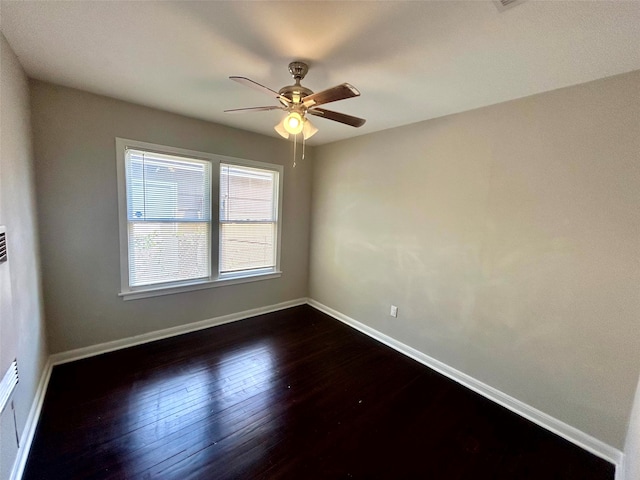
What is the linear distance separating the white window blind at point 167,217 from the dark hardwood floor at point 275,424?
87 centimetres

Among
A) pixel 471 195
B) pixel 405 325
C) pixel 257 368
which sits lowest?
pixel 257 368

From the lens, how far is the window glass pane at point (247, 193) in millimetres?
3371

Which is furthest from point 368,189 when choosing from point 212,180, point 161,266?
point 161,266

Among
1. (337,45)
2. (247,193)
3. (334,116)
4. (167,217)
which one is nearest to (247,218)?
(247,193)

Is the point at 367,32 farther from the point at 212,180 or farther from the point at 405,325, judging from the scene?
the point at 405,325

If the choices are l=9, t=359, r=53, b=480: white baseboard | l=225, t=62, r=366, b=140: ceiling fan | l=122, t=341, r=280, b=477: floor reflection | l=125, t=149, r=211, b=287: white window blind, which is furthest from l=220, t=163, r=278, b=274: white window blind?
l=9, t=359, r=53, b=480: white baseboard

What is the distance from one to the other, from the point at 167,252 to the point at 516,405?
3660 millimetres

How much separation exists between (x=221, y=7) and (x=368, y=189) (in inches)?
93.4

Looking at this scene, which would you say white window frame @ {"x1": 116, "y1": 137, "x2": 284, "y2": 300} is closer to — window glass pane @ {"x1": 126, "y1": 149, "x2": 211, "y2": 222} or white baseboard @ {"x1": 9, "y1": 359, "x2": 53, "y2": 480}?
window glass pane @ {"x1": 126, "y1": 149, "x2": 211, "y2": 222}

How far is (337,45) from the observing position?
5.13 feet

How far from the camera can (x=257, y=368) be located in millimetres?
2572

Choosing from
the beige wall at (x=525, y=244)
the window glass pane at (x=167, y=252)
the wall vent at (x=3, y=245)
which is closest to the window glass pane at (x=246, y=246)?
the window glass pane at (x=167, y=252)

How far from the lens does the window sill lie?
281 centimetres

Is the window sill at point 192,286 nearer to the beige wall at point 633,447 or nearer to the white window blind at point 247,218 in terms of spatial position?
the white window blind at point 247,218
